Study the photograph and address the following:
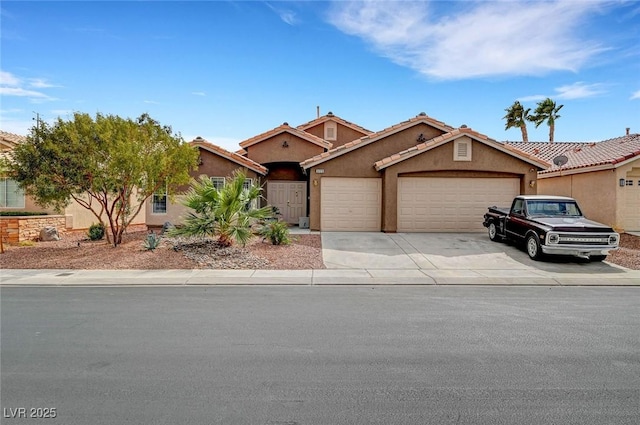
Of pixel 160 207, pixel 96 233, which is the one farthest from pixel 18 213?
pixel 160 207

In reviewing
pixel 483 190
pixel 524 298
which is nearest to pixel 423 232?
pixel 483 190

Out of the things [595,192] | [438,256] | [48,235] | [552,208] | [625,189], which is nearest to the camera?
[438,256]

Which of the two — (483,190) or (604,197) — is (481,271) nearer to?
(483,190)

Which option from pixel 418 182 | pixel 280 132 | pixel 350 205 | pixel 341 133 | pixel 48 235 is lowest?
pixel 48 235

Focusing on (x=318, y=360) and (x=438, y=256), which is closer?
(x=318, y=360)

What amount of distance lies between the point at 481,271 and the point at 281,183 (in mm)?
13550

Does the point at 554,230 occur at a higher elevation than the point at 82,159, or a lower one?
lower

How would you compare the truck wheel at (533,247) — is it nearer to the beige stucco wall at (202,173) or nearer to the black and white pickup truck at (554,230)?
the black and white pickup truck at (554,230)

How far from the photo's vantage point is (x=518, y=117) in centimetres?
3922

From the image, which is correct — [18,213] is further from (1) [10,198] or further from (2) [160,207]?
(2) [160,207]

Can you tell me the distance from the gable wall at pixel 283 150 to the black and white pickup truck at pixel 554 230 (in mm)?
10796

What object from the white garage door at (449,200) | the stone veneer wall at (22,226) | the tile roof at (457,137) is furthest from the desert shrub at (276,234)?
the stone veneer wall at (22,226)

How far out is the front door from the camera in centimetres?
2203

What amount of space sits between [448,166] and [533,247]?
19.3 ft
